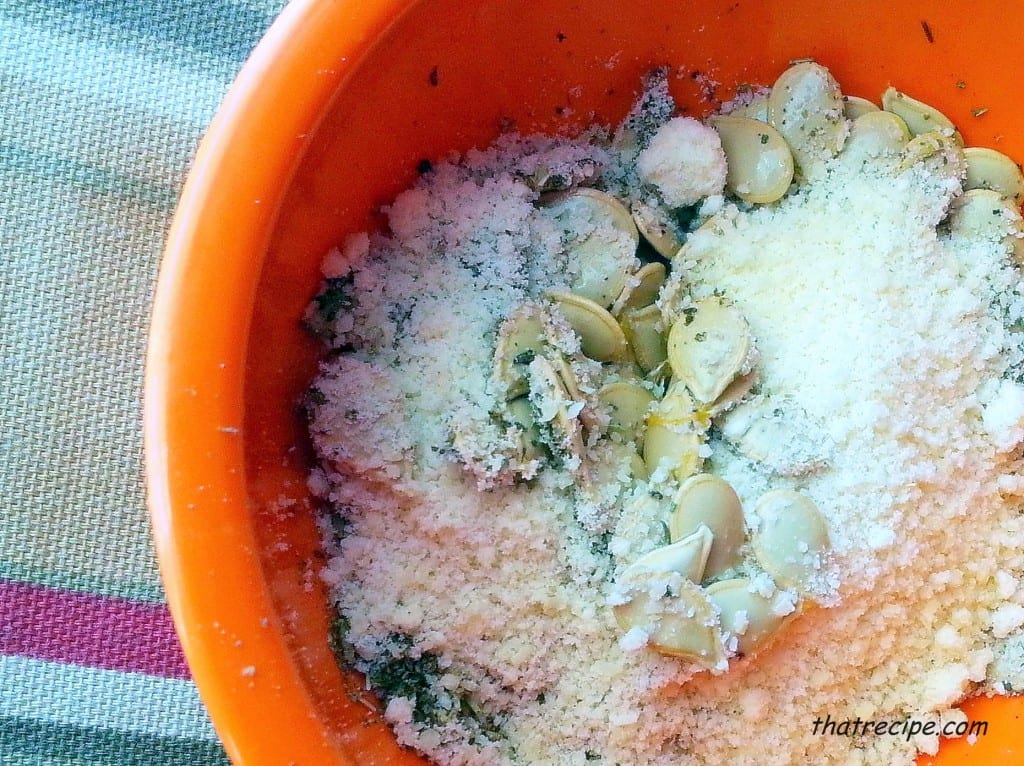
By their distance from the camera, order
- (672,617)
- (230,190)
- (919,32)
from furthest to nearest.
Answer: (919,32)
(672,617)
(230,190)

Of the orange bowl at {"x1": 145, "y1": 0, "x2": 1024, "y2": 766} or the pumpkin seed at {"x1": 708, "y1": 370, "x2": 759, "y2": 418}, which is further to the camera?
the pumpkin seed at {"x1": 708, "y1": 370, "x2": 759, "y2": 418}

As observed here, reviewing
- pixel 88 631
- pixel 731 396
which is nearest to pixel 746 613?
pixel 731 396

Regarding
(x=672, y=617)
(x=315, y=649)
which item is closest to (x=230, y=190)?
(x=315, y=649)

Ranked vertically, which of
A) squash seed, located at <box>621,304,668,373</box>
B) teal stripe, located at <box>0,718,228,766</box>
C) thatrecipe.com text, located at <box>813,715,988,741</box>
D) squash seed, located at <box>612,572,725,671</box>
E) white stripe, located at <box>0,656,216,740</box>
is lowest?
teal stripe, located at <box>0,718,228,766</box>

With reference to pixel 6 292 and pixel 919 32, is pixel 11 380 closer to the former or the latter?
pixel 6 292

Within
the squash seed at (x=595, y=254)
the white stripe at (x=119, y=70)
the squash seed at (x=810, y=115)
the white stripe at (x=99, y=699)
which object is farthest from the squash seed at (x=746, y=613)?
the white stripe at (x=119, y=70)

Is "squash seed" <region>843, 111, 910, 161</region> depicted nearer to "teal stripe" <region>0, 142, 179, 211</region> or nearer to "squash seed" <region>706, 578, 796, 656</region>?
"squash seed" <region>706, 578, 796, 656</region>

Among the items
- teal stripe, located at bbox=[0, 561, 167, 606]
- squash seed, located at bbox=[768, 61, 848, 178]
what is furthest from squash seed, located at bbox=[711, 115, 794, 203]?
teal stripe, located at bbox=[0, 561, 167, 606]
